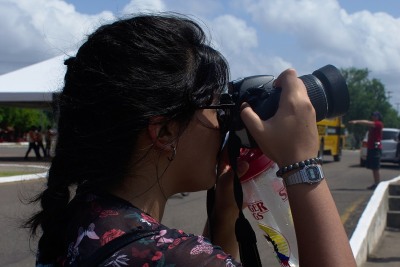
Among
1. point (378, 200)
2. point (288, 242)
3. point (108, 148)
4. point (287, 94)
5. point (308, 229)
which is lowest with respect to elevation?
point (378, 200)

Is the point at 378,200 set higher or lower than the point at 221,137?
lower

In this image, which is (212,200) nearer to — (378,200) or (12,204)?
(378,200)

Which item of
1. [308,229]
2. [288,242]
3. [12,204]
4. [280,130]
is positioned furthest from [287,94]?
[12,204]

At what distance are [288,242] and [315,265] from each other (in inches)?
18.2

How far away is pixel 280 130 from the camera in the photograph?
1.46m

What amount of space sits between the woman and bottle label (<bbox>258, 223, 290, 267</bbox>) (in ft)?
1.34

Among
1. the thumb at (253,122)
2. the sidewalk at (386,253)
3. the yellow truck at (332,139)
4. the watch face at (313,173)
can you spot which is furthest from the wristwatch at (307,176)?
the yellow truck at (332,139)

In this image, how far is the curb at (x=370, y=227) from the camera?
252 inches

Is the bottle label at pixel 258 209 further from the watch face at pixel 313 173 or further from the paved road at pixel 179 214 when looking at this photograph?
the paved road at pixel 179 214

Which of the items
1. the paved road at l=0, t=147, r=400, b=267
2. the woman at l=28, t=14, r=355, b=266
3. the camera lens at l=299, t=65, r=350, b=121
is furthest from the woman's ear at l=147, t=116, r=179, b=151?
the paved road at l=0, t=147, r=400, b=267

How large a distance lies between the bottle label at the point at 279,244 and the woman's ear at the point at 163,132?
0.56m

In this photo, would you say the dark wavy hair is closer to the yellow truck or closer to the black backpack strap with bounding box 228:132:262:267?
the black backpack strap with bounding box 228:132:262:267

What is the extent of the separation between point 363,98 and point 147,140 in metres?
91.8

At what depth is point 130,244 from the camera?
1.30m
